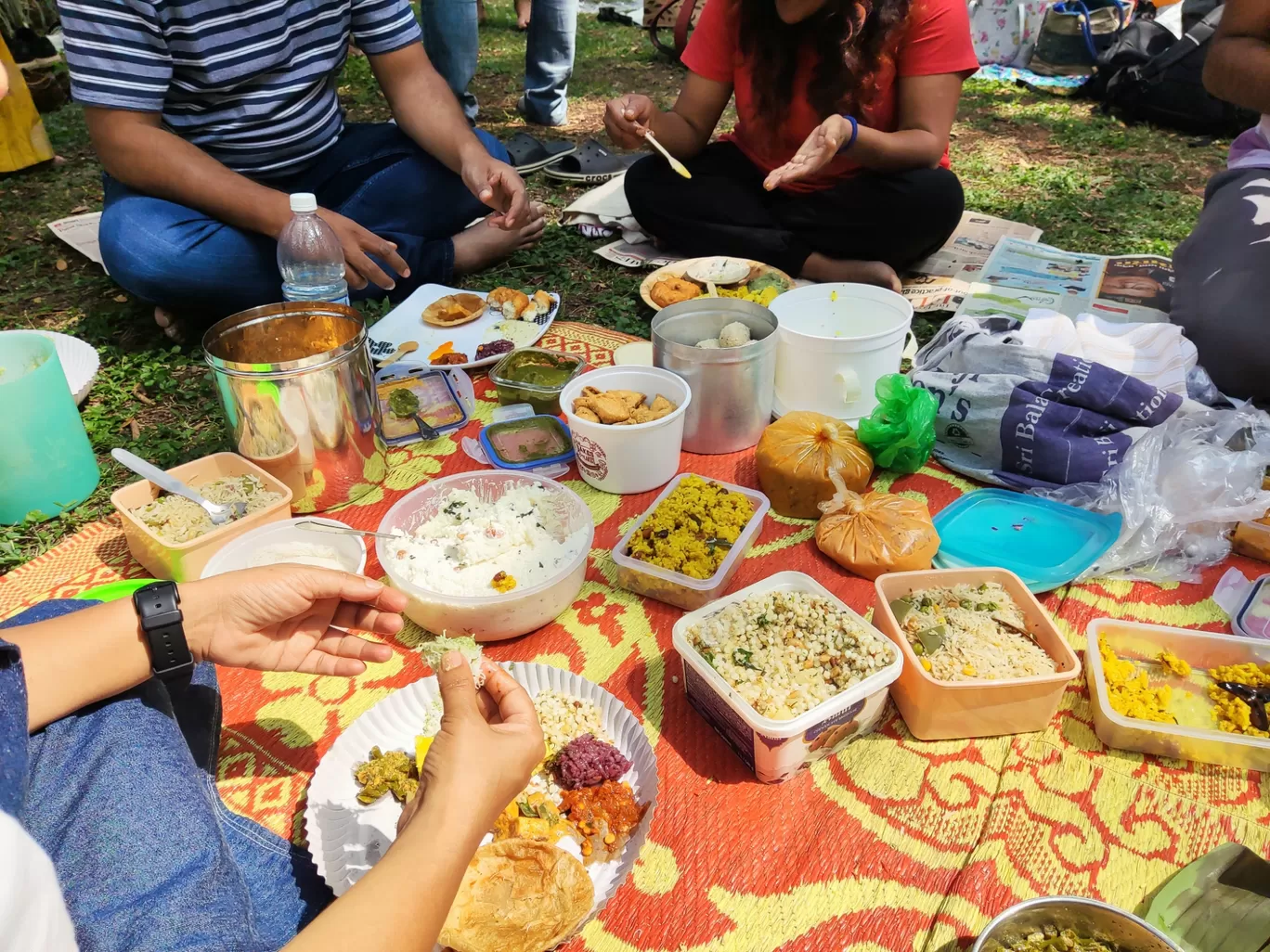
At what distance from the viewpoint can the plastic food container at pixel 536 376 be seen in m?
2.43

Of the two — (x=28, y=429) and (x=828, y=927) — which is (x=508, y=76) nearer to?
(x=28, y=429)

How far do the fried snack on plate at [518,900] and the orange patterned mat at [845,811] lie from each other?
154 mm

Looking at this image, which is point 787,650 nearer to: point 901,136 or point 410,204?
point 901,136

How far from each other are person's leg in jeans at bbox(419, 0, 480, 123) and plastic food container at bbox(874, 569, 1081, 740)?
3.91 metres

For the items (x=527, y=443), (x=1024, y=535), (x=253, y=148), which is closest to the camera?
(x=1024, y=535)

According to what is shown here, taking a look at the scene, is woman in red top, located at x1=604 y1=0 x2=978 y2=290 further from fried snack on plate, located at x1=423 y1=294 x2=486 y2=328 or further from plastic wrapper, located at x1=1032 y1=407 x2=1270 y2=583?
plastic wrapper, located at x1=1032 y1=407 x2=1270 y2=583

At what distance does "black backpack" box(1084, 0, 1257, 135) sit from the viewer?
4852 mm

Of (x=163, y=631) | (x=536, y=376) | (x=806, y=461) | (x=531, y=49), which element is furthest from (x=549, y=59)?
(x=163, y=631)

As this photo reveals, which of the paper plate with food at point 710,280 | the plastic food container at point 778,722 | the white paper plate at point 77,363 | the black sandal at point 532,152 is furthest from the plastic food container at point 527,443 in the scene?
the black sandal at point 532,152

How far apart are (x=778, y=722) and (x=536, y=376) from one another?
4.78 feet

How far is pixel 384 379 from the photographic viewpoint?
8.61ft

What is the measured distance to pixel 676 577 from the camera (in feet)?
5.83

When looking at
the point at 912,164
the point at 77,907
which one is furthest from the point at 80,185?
the point at 77,907

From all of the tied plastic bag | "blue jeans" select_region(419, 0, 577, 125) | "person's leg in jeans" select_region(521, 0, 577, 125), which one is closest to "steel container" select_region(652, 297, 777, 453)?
the tied plastic bag
